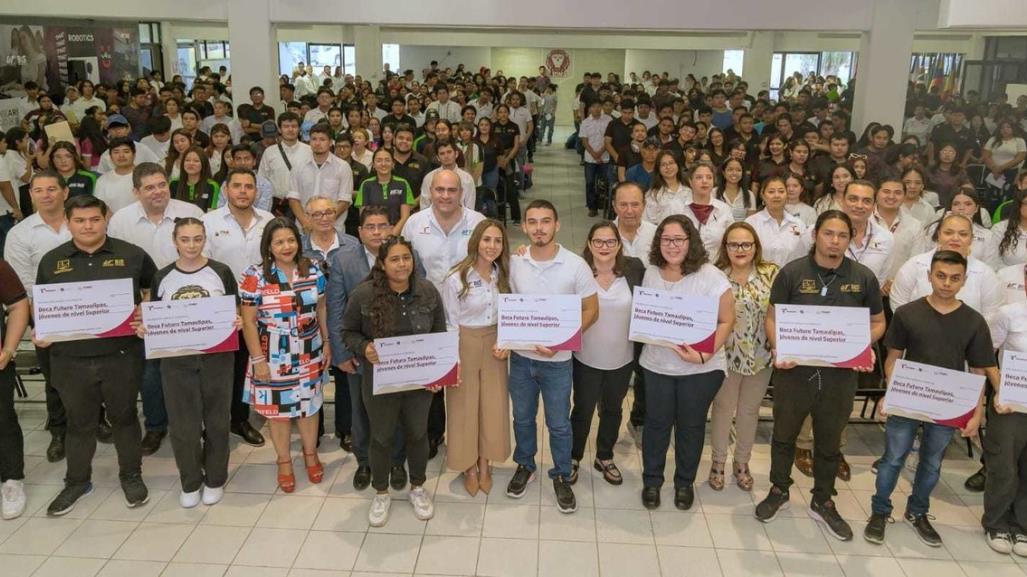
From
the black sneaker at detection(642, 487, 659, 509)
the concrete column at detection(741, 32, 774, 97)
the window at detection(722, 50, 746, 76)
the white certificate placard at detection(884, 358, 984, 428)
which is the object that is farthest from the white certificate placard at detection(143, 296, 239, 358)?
the window at detection(722, 50, 746, 76)

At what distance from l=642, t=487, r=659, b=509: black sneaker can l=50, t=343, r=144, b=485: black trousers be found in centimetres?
279

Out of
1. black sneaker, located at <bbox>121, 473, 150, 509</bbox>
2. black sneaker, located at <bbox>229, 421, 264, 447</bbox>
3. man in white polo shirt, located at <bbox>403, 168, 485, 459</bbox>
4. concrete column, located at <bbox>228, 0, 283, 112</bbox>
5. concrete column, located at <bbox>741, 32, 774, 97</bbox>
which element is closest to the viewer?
black sneaker, located at <bbox>121, 473, 150, 509</bbox>

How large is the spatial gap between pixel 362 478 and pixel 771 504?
2.25 metres

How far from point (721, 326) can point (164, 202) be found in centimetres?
331

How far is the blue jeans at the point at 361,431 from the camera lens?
171 inches

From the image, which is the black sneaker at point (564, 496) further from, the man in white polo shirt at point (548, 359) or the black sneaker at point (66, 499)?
the black sneaker at point (66, 499)

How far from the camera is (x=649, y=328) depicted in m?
4.04

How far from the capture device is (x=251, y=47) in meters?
9.70

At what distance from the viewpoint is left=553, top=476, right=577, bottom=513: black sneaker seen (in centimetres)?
431

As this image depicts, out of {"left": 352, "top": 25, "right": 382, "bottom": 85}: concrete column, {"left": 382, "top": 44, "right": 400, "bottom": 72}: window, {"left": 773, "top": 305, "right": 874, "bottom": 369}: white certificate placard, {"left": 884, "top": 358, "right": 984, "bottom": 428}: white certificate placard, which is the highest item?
{"left": 382, "top": 44, "right": 400, "bottom": 72}: window

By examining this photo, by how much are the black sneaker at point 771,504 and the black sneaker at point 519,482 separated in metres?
1.26

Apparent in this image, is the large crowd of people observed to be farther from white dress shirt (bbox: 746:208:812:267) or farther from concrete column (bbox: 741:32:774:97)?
concrete column (bbox: 741:32:774:97)

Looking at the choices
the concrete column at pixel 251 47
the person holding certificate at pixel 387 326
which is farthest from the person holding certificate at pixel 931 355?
the concrete column at pixel 251 47

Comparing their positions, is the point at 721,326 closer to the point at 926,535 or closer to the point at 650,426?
the point at 650,426
